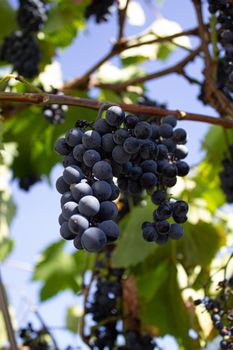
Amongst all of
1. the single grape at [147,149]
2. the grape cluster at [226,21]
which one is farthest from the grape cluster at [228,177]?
the single grape at [147,149]

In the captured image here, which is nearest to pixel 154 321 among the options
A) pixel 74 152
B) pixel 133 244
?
pixel 133 244

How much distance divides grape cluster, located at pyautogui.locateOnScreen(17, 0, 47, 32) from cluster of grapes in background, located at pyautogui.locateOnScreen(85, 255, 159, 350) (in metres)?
1.32

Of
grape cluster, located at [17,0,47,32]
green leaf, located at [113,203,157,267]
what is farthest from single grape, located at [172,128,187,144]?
grape cluster, located at [17,0,47,32]

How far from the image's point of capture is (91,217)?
43.5 inches

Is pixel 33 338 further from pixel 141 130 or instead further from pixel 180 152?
pixel 141 130

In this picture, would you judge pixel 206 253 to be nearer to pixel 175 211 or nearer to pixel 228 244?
pixel 228 244

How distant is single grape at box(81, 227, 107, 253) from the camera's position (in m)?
1.04

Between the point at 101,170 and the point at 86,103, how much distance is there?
302mm

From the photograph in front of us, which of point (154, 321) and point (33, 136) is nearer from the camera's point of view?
point (154, 321)

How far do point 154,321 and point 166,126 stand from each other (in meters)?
1.38

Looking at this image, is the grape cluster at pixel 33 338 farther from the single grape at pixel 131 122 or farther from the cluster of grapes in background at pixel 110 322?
the single grape at pixel 131 122

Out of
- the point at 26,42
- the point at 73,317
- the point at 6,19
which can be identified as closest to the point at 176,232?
the point at 26,42

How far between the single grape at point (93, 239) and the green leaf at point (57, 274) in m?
2.33

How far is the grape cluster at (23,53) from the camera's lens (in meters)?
2.78
